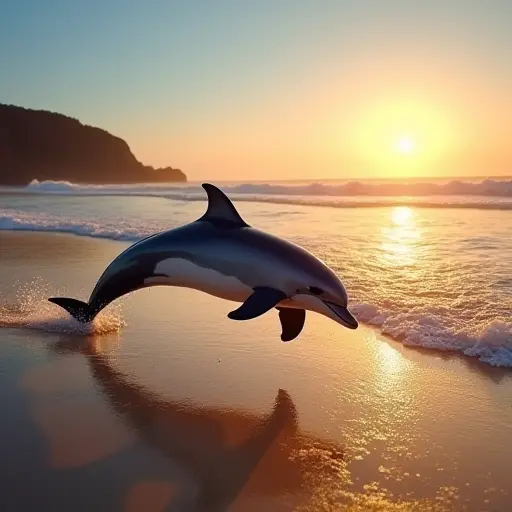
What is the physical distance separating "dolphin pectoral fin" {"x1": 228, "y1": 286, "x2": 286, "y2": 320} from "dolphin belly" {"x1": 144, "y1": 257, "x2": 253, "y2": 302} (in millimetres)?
328

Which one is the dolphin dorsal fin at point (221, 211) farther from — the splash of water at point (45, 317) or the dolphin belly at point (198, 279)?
the splash of water at point (45, 317)

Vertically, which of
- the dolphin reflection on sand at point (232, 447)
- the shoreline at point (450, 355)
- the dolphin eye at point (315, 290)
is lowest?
the dolphin reflection on sand at point (232, 447)

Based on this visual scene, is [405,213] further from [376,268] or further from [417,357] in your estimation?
[417,357]

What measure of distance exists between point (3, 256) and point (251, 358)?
8.56 meters

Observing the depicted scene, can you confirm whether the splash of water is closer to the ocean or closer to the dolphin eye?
the dolphin eye

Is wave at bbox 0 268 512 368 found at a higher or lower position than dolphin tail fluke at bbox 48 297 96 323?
lower

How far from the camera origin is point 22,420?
4516 millimetres

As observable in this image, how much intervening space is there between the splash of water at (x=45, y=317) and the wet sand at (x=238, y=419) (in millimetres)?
37

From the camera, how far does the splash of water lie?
7.05 m

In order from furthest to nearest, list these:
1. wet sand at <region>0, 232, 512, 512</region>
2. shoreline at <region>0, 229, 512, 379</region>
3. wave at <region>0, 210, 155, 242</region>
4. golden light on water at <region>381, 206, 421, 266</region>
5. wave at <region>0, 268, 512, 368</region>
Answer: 1. wave at <region>0, 210, 155, 242</region>
2. golden light on water at <region>381, 206, 421, 266</region>
3. wave at <region>0, 268, 512, 368</region>
4. shoreline at <region>0, 229, 512, 379</region>
5. wet sand at <region>0, 232, 512, 512</region>

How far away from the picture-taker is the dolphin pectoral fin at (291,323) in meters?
5.89

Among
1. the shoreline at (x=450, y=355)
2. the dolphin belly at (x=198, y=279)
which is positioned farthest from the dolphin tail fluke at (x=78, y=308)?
the shoreline at (x=450, y=355)

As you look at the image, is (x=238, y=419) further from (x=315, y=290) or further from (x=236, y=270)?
(x=236, y=270)

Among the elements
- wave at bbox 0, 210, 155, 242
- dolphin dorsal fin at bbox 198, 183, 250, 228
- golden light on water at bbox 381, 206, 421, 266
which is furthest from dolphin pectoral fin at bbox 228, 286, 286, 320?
wave at bbox 0, 210, 155, 242
